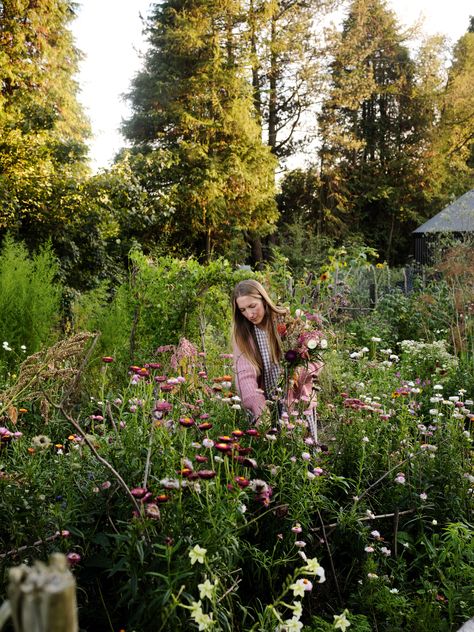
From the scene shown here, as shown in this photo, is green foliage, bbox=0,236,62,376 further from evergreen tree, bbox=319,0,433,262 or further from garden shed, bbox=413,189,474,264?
evergreen tree, bbox=319,0,433,262

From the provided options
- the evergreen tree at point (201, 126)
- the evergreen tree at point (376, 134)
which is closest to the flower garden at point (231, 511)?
the evergreen tree at point (201, 126)

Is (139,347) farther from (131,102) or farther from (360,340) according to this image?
(131,102)

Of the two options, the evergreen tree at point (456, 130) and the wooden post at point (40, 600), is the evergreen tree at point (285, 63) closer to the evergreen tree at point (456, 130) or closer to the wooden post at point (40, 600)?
the evergreen tree at point (456, 130)

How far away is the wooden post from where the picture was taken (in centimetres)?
55

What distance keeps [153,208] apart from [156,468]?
13096 mm

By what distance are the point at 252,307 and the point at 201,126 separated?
16.4 meters

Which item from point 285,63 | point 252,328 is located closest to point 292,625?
point 252,328

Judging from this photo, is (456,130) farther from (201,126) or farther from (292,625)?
(292,625)

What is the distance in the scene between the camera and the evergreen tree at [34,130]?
10.3 metres

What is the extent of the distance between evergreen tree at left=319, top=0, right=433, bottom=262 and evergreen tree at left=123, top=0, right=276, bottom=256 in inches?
165

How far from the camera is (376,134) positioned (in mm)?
23766

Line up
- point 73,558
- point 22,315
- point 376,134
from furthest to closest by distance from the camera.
Result: point 376,134 < point 22,315 < point 73,558

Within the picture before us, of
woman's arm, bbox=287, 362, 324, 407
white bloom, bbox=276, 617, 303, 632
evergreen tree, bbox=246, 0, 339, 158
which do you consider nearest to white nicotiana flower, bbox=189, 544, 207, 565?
white bloom, bbox=276, 617, 303, 632

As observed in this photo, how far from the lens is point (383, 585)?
2.45m
